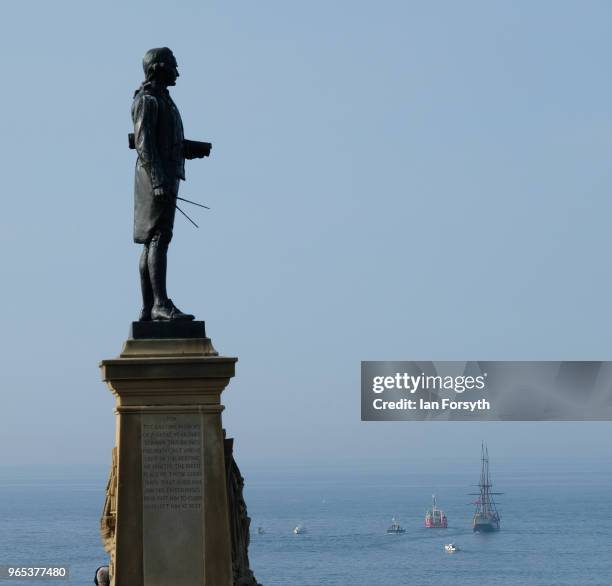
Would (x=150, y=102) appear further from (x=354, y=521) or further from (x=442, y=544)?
(x=354, y=521)

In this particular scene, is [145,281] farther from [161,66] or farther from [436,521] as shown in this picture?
[436,521]

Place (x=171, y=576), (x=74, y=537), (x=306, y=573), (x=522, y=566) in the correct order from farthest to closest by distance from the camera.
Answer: (x=74, y=537), (x=522, y=566), (x=306, y=573), (x=171, y=576)

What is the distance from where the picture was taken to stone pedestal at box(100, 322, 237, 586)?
16.5m

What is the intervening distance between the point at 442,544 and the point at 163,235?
14528 cm

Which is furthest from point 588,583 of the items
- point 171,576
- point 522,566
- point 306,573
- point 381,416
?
point 171,576

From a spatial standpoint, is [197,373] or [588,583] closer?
[197,373]

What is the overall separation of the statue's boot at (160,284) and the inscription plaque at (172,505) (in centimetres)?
94

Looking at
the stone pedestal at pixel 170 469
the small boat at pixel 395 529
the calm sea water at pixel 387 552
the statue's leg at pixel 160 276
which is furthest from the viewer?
the small boat at pixel 395 529

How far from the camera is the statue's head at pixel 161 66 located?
17203mm

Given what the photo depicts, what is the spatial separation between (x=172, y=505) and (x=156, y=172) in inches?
124

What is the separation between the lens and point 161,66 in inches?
677

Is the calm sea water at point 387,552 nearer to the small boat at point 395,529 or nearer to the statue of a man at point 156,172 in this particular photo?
the small boat at point 395,529

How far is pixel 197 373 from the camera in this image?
1653 centimetres

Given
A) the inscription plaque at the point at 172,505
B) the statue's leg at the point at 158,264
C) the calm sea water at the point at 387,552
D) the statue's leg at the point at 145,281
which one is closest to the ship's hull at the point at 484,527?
the calm sea water at the point at 387,552
